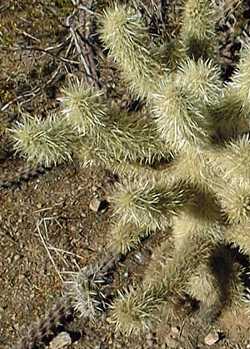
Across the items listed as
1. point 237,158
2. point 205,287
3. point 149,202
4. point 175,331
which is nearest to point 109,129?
point 149,202

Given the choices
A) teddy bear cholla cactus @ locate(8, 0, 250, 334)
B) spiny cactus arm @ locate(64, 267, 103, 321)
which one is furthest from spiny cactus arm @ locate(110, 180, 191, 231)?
spiny cactus arm @ locate(64, 267, 103, 321)

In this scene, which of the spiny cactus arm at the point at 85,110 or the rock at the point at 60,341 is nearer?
the spiny cactus arm at the point at 85,110

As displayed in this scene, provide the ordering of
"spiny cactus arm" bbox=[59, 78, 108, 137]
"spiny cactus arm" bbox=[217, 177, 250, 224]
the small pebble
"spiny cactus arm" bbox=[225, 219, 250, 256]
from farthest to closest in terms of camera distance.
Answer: the small pebble, "spiny cactus arm" bbox=[225, 219, 250, 256], "spiny cactus arm" bbox=[217, 177, 250, 224], "spiny cactus arm" bbox=[59, 78, 108, 137]

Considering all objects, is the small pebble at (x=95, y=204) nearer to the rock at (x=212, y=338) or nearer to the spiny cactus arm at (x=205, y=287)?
the spiny cactus arm at (x=205, y=287)

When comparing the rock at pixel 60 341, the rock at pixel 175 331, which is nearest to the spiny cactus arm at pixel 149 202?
the rock at pixel 175 331

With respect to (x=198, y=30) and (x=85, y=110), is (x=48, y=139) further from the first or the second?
(x=198, y=30)

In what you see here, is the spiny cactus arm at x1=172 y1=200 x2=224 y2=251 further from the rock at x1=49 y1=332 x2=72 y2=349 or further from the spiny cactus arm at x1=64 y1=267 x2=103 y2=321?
the rock at x1=49 y1=332 x2=72 y2=349
